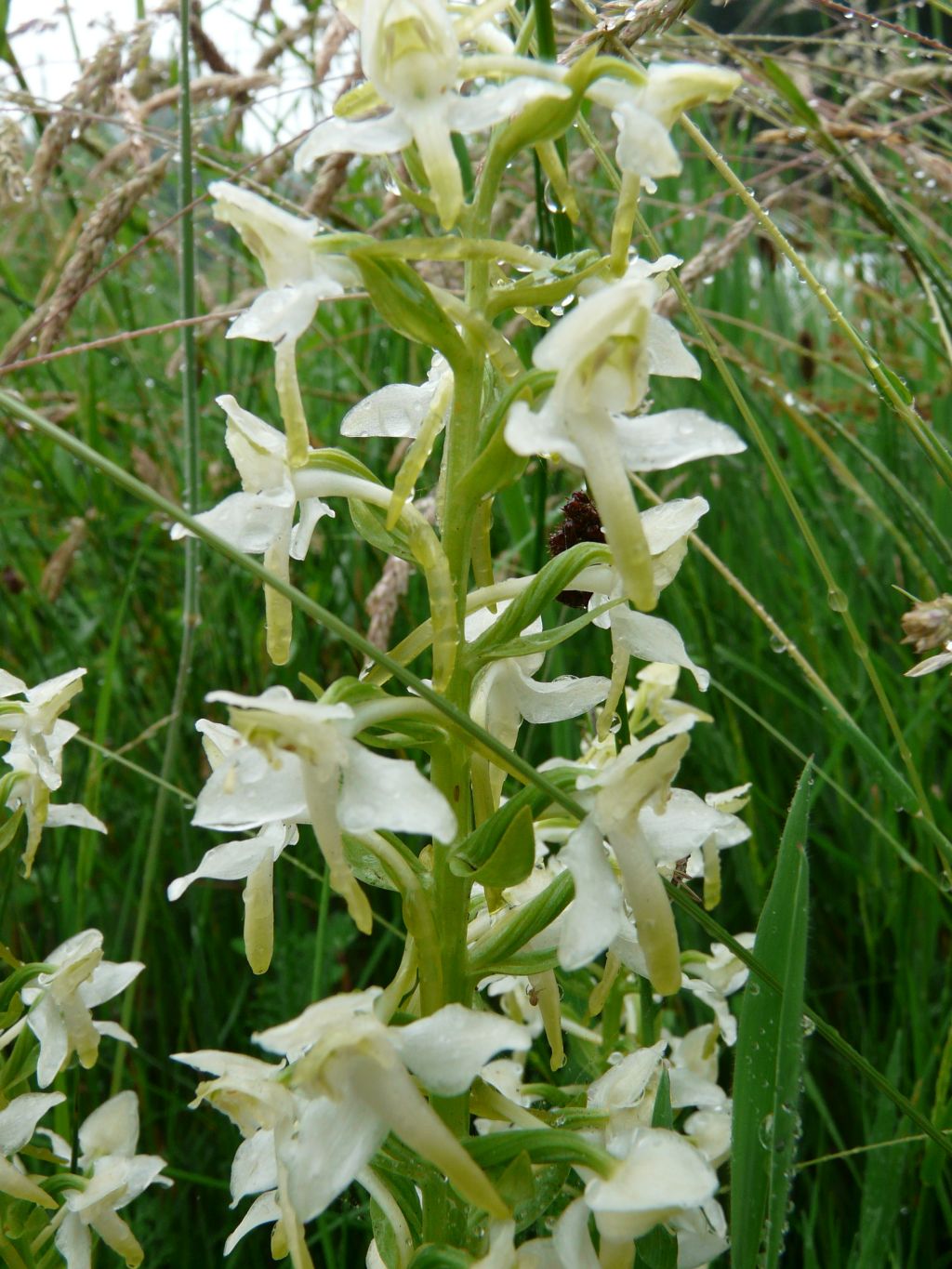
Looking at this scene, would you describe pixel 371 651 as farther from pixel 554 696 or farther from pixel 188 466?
pixel 188 466

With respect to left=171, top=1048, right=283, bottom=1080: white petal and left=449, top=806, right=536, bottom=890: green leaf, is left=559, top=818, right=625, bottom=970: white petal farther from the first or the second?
left=171, top=1048, right=283, bottom=1080: white petal

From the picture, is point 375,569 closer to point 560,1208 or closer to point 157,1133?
point 157,1133

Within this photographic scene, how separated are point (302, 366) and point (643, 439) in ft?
5.47

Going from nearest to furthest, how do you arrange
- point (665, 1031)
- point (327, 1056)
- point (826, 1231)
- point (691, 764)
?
point (327, 1056)
point (826, 1231)
point (665, 1031)
point (691, 764)

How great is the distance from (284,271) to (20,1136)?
30.1 inches

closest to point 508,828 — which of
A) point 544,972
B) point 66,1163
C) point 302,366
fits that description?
point 544,972

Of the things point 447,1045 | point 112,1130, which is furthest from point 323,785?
point 112,1130

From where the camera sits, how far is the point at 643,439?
2.71 ft

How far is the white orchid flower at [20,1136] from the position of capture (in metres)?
1.05

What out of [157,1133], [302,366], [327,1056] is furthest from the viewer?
[302,366]

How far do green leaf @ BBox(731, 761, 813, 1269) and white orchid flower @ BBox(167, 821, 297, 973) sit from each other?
14.2 inches

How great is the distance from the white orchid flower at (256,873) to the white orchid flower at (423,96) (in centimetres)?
47

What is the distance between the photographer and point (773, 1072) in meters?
0.79

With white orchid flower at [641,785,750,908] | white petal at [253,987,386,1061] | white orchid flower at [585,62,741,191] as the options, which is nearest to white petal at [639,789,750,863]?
white orchid flower at [641,785,750,908]
